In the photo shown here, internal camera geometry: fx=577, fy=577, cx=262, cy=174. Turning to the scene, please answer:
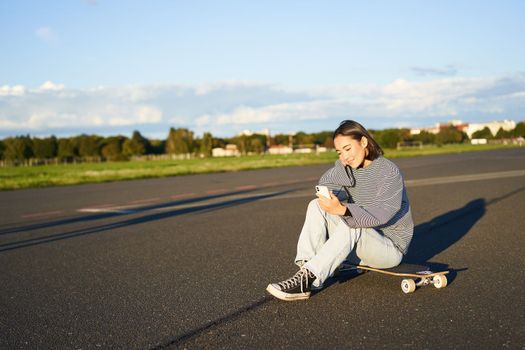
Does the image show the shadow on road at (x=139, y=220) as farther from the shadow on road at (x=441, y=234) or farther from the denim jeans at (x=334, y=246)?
the denim jeans at (x=334, y=246)

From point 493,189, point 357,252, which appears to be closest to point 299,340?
point 357,252

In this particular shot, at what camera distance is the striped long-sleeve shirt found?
14.1 ft

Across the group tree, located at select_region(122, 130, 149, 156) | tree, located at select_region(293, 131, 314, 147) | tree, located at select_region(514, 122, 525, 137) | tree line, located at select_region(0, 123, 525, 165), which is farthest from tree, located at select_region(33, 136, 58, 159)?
tree, located at select_region(514, 122, 525, 137)

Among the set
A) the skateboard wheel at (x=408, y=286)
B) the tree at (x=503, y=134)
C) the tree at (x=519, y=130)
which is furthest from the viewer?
the tree at (x=519, y=130)

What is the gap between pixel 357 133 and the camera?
444 cm

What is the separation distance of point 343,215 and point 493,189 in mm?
11164

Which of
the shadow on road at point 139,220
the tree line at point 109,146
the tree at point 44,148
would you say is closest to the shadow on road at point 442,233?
the shadow on road at point 139,220

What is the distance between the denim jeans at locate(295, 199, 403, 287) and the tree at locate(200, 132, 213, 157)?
4345 inches

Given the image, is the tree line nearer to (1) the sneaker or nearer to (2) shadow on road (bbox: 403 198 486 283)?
(2) shadow on road (bbox: 403 198 486 283)

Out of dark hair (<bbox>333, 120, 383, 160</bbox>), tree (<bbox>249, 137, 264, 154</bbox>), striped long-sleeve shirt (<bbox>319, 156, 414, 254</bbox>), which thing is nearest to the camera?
striped long-sleeve shirt (<bbox>319, 156, 414, 254</bbox>)

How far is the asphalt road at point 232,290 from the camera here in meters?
3.67

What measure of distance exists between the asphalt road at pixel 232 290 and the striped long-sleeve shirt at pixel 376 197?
0.52 metres

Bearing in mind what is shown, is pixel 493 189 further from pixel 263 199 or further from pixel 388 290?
pixel 388 290

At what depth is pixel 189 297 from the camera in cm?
474
